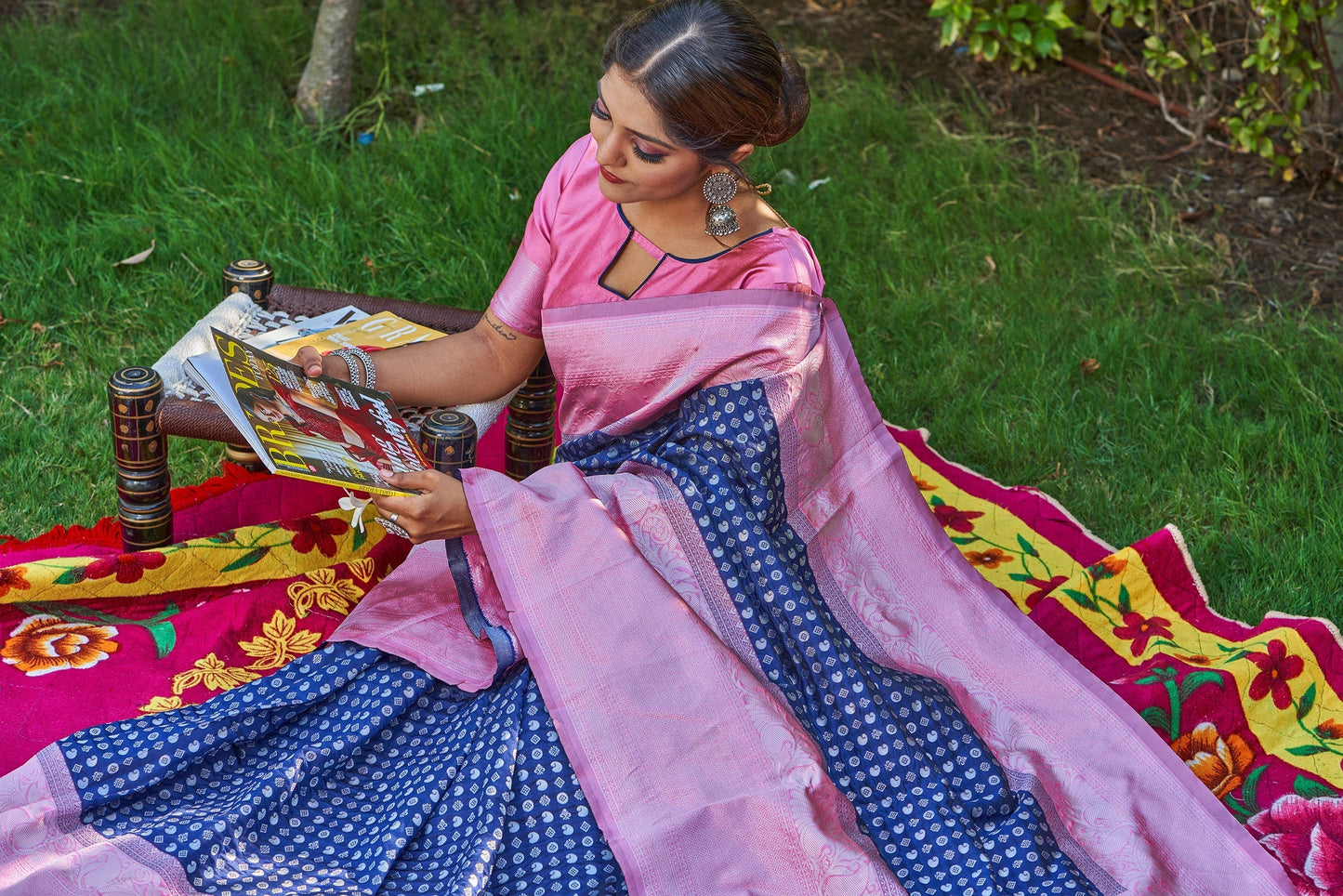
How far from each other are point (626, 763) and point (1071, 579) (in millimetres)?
1353

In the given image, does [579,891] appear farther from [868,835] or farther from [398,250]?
[398,250]

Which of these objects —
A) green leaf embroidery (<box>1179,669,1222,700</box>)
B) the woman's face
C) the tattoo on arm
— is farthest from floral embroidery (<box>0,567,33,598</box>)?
green leaf embroidery (<box>1179,669,1222,700</box>)

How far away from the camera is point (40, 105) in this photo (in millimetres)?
4461

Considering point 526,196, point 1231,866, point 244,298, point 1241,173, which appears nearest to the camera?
point 1231,866

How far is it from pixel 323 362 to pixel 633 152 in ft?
2.44

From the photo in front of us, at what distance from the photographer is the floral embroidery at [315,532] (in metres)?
2.79

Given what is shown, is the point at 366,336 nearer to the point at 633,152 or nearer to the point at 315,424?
the point at 315,424

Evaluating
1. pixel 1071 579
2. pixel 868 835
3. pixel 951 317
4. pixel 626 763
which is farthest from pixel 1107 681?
pixel 951 317

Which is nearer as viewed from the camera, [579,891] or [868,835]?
[579,891]

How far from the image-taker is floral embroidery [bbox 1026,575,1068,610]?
3047 millimetres

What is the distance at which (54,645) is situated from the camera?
8.21ft

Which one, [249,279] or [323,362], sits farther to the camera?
[249,279]

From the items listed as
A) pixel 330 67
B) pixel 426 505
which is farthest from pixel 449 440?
pixel 330 67

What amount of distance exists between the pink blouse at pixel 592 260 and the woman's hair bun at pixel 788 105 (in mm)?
201
